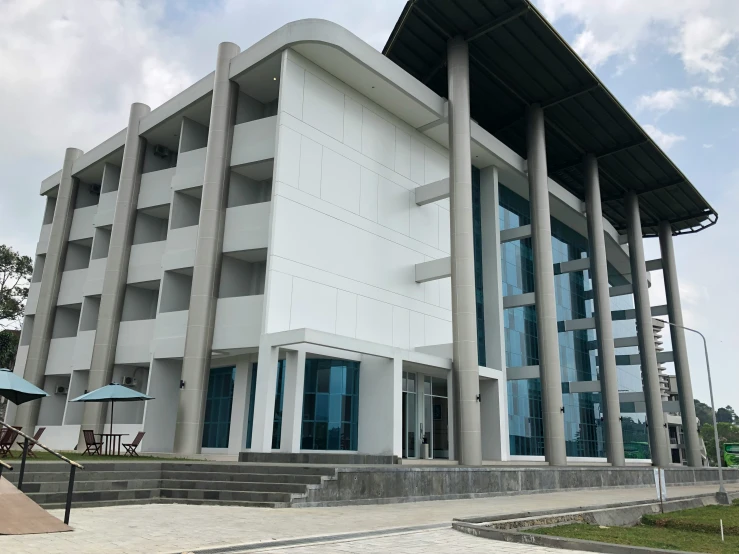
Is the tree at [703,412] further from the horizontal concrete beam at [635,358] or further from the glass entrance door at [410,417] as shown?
the glass entrance door at [410,417]

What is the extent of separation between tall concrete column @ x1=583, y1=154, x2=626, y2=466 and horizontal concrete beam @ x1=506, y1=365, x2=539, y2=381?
4.67 metres

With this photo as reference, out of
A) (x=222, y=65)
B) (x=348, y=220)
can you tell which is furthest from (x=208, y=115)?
(x=348, y=220)

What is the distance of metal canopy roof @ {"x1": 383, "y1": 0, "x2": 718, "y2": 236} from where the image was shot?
95.5 feet

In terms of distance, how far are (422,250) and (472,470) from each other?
47.8 ft

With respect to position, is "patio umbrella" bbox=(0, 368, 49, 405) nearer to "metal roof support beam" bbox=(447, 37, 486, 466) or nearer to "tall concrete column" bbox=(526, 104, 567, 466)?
"metal roof support beam" bbox=(447, 37, 486, 466)

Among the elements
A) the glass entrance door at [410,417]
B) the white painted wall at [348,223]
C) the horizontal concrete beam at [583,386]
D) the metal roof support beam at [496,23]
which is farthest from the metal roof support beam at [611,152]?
the glass entrance door at [410,417]

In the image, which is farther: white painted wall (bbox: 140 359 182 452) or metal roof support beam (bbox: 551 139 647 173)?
metal roof support beam (bbox: 551 139 647 173)

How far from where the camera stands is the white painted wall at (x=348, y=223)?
24.6 m

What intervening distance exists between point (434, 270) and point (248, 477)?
634 inches

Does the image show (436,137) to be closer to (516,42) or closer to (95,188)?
(516,42)

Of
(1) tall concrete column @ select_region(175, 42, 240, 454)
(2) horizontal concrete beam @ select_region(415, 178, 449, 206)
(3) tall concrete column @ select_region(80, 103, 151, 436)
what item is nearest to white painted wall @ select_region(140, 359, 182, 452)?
(1) tall concrete column @ select_region(175, 42, 240, 454)

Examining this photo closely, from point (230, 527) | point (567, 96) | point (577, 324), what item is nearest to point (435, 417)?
point (577, 324)

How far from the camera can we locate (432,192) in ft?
99.1

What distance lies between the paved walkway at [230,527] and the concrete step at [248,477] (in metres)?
1.12
